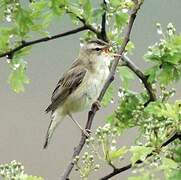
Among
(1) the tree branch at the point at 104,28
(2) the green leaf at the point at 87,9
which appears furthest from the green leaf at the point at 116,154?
(2) the green leaf at the point at 87,9

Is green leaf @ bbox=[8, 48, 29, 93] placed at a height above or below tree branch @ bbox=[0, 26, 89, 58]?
below

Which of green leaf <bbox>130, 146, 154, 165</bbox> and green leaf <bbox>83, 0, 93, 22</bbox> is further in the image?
green leaf <bbox>83, 0, 93, 22</bbox>

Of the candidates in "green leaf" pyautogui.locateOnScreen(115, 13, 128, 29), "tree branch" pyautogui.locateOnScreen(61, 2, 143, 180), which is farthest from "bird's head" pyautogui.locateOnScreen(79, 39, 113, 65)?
"tree branch" pyautogui.locateOnScreen(61, 2, 143, 180)

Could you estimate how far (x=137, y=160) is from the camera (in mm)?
2266

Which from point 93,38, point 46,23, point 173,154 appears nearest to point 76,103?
point 93,38

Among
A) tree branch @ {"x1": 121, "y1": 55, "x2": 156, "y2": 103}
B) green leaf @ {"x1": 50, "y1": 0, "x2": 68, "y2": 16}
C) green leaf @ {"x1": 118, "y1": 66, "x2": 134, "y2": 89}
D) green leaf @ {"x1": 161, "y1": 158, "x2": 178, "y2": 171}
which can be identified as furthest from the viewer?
green leaf @ {"x1": 118, "y1": 66, "x2": 134, "y2": 89}

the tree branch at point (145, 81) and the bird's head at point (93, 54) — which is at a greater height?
the bird's head at point (93, 54)

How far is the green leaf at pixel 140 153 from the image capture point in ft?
7.36

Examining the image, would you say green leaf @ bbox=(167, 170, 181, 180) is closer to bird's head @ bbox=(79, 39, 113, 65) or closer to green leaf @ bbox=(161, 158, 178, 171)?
green leaf @ bbox=(161, 158, 178, 171)

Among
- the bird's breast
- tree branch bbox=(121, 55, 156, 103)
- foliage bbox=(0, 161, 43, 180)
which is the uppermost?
the bird's breast

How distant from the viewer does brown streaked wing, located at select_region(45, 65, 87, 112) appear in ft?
13.6

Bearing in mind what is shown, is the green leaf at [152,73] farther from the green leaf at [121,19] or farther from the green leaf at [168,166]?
the green leaf at [168,166]

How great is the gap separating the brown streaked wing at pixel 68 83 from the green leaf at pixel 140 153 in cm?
184

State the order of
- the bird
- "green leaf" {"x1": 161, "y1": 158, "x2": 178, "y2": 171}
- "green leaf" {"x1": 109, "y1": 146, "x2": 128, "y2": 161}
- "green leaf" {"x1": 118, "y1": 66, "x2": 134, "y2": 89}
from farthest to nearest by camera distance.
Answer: the bird
"green leaf" {"x1": 118, "y1": 66, "x2": 134, "y2": 89}
"green leaf" {"x1": 109, "y1": 146, "x2": 128, "y2": 161}
"green leaf" {"x1": 161, "y1": 158, "x2": 178, "y2": 171}
